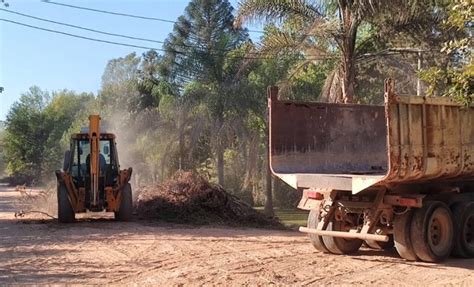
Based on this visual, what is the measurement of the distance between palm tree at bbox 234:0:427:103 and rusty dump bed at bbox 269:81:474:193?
17.3 feet

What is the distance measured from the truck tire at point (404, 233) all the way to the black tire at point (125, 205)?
8.22m

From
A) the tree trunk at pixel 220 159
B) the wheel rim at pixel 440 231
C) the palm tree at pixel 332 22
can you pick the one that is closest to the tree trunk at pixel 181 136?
the tree trunk at pixel 220 159

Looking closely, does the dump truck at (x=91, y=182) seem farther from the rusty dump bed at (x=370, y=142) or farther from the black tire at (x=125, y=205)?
the rusty dump bed at (x=370, y=142)

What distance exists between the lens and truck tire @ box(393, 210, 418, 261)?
950 centimetres

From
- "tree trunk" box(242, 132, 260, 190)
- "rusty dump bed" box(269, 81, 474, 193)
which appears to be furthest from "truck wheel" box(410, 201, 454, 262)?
"tree trunk" box(242, 132, 260, 190)

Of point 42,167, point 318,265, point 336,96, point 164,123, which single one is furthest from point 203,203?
point 42,167

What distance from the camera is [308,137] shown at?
11.4 meters

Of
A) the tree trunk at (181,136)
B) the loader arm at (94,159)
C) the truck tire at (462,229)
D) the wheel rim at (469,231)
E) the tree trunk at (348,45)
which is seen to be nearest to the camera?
the truck tire at (462,229)

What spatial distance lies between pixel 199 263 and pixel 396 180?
310 centimetres

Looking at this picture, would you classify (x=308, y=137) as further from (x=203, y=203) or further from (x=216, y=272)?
(x=203, y=203)

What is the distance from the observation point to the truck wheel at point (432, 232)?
9.43 m

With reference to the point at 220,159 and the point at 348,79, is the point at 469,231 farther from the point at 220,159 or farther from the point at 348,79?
the point at 220,159

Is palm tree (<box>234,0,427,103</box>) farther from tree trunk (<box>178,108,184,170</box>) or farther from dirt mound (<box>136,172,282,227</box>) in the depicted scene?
tree trunk (<box>178,108,184,170</box>)

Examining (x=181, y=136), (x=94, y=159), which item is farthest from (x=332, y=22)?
(x=181, y=136)
